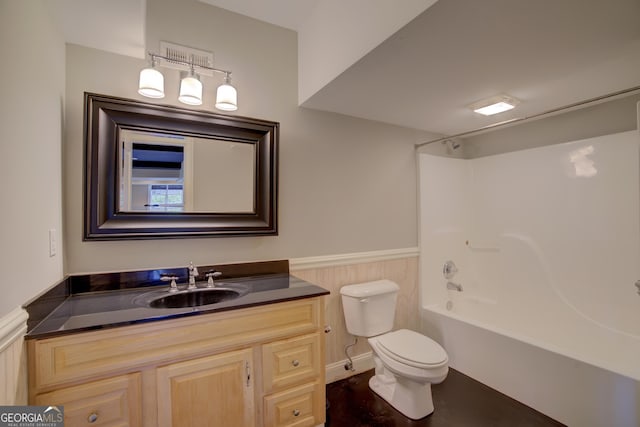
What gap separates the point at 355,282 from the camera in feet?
7.63

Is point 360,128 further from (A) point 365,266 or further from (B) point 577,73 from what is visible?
(B) point 577,73

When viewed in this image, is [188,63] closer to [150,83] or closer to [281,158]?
[150,83]

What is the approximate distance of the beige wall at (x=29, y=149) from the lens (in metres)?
0.90

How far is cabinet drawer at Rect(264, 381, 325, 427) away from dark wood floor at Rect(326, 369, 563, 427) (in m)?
0.27

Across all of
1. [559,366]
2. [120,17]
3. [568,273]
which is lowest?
[559,366]

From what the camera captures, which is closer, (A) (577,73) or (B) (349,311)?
(A) (577,73)

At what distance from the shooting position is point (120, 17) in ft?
4.90

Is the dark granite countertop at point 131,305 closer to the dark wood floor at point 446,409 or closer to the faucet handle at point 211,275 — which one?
the faucet handle at point 211,275

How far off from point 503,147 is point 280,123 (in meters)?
2.18

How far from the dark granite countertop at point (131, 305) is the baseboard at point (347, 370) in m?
0.89

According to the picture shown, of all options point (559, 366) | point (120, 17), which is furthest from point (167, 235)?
point (559, 366)

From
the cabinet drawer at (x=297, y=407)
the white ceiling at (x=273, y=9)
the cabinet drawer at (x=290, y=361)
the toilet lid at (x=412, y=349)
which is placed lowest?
the cabinet drawer at (x=297, y=407)

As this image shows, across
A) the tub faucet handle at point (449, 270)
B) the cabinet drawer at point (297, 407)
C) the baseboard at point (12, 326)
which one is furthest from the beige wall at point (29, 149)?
the tub faucet handle at point (449, 270)

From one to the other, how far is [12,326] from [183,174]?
1003 millimetres
